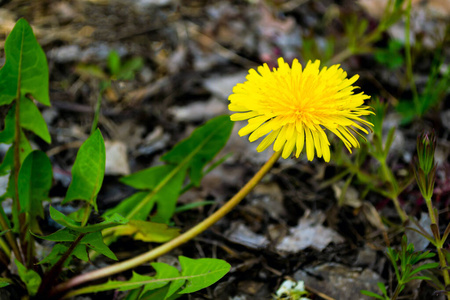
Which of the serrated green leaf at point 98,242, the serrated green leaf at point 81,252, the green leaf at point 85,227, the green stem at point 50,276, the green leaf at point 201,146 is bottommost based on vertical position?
the green stem at point 50,276

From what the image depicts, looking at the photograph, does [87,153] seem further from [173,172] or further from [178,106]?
[178,106]

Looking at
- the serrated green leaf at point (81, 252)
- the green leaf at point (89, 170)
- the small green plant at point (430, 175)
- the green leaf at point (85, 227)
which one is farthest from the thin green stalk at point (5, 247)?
the small green plant at point (430, 175)

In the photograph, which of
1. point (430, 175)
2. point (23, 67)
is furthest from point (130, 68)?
point (430, 175)

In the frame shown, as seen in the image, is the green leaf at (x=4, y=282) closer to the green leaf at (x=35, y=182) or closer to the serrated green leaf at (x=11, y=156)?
the green leaf at (x=35, y=182)

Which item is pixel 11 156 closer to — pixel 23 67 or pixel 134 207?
pixel 23 67

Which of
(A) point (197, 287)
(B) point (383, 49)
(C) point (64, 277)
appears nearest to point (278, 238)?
(A) point (197, 287)

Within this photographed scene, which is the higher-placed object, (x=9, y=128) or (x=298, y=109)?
(x=298, y=109)

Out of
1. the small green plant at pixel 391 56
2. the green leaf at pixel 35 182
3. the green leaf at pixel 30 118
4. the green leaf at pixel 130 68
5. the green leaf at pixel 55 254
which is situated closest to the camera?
the green leaf at pixel 55 254
